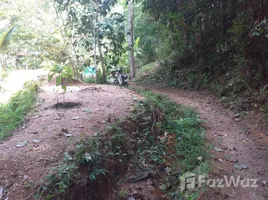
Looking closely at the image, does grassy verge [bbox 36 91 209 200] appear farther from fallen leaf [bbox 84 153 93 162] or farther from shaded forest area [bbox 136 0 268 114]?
shaded forest area [bbox 136 0 268 114]

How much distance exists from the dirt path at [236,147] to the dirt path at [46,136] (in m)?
1.87

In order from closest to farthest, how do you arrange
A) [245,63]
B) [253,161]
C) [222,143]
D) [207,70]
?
[253,161]
[222,143]
[245,63]
[207,70]

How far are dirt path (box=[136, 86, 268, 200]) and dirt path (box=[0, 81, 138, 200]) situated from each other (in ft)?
6.14

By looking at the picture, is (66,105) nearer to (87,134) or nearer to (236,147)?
(87,134)

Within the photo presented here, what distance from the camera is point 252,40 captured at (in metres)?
5.97

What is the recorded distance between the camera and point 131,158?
151 inches

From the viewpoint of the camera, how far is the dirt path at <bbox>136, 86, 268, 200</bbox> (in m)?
3.02

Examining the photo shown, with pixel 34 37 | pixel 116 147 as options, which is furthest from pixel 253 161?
pixel 34 37

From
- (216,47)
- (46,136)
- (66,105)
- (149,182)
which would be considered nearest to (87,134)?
(46,136)

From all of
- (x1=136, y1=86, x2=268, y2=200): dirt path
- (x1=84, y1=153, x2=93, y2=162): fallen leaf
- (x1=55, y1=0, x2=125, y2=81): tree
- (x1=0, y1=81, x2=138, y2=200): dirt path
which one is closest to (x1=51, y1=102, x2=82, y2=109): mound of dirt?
(x1=0, y1=81, x2=138, y2=200): dirt path

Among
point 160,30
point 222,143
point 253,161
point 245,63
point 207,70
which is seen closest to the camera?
point 253,161

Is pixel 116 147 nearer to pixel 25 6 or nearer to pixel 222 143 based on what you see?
pixel 222 143

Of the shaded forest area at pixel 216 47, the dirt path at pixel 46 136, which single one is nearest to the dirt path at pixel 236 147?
the shaded forest area at pixel 216 47

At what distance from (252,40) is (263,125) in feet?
7.84
